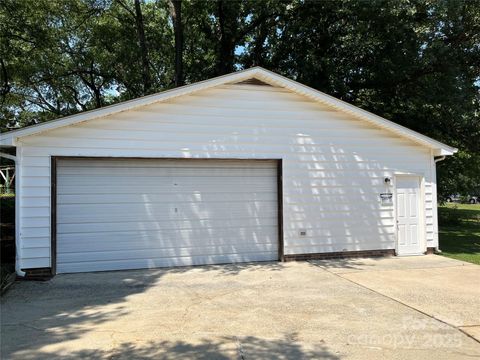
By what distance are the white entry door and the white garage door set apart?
337 centimetres

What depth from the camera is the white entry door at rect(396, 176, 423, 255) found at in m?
10.7

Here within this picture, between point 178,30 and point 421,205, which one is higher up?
point 178,30

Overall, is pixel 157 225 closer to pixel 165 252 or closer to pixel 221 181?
pixel 165 252

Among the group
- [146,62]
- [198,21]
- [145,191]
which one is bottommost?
[145,191]

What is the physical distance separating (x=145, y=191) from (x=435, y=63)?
426 inches

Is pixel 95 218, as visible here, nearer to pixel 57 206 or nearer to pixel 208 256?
pixel 57 206

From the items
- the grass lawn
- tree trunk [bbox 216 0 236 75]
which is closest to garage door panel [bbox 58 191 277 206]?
the grass lawn

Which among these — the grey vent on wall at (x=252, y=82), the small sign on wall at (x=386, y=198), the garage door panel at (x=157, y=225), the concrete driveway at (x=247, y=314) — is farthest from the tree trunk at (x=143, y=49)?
the small sign on wall at (x=386, y=198)

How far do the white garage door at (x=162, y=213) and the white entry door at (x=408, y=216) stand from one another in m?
3.37

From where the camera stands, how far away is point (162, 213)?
921 cm

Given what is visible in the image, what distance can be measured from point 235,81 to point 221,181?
2.34 m

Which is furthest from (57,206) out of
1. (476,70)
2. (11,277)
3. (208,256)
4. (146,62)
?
(476,70)

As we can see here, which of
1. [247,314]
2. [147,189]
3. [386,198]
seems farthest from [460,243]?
→ [247,314]

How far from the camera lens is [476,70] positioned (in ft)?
49.1
